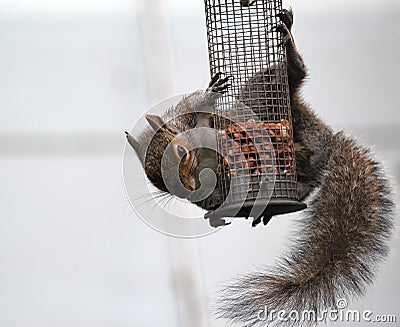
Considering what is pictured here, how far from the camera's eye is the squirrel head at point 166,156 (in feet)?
7.14

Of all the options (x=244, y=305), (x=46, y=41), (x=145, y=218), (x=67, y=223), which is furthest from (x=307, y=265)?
(x=46, y=41)

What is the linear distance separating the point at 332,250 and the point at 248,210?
0.38 metres

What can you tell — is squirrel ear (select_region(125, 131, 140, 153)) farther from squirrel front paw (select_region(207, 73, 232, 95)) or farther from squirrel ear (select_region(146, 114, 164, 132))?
squirrel front paw (select_region(207, 73, 232, 95))

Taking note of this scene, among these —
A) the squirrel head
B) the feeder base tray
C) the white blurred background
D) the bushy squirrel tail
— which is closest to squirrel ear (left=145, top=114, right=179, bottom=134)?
the squirrel head

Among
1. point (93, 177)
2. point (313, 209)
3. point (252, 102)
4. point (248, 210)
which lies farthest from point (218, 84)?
point (93, 177)

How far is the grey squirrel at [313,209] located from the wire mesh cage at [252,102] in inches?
1.4

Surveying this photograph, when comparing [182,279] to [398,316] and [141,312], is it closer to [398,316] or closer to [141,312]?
[141,312]

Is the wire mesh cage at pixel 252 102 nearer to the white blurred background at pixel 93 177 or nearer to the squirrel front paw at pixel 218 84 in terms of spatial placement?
the squirrel front paw at pixel 218 84

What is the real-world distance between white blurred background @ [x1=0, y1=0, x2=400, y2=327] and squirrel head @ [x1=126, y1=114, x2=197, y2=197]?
3.07 feet

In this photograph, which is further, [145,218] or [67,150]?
[67,150]

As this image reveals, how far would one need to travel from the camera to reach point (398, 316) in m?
3.17

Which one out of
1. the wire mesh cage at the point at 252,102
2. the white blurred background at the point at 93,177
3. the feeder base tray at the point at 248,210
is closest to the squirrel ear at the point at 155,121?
the wire mesh cage at the point at 252,102

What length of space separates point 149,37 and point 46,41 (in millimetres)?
330

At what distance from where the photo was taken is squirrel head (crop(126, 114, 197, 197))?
218 centimetres
